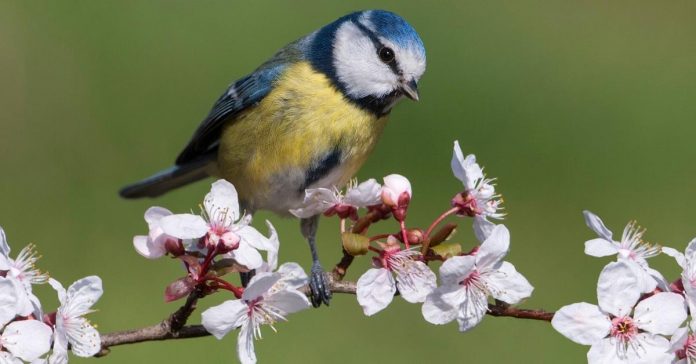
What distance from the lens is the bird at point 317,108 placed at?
2.84 metres

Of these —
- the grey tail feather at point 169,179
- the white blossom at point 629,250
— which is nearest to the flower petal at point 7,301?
the white blossom at point 629,250

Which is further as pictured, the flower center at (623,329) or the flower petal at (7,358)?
the flower center at (623,329)

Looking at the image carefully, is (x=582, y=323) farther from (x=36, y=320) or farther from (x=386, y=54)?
(x=386, y=54)

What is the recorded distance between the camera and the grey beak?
2811mm

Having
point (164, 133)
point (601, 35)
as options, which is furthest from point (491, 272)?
point (601, 35)

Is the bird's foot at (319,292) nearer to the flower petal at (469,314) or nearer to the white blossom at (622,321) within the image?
the flower petal at (469,314)

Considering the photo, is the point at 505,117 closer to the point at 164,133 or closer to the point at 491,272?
the point at 164,133

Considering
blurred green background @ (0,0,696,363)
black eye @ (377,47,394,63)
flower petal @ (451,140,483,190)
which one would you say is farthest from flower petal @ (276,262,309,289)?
blurred green background @ (0,0,696,363)

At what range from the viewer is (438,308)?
6.01 feet

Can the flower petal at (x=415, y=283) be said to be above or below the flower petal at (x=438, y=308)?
above

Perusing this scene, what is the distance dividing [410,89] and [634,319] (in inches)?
46.6

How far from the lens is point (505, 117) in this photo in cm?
552

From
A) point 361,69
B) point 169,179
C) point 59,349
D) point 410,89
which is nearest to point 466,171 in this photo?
point 59,349

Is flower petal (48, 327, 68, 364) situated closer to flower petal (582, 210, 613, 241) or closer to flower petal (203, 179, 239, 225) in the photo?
flower petal (203, 179, 239, 225)
